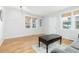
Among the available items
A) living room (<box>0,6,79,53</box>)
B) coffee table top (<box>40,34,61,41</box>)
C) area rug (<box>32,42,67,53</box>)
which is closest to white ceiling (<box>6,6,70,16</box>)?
living room (<box>0,6,79,53</box>)

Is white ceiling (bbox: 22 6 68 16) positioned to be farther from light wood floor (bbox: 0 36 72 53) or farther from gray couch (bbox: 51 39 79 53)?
gray couch (bbox: 51 39 79 53)

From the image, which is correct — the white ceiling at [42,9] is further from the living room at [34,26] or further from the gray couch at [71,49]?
the gray couch at [71,49]

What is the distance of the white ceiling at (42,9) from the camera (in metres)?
0.96

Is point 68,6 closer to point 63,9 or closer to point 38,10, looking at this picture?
point 63,9

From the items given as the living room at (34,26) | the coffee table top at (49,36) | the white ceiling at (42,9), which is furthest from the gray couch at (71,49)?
the white ceiling at (42,9)

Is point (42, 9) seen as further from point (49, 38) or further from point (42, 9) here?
point (49, 38)

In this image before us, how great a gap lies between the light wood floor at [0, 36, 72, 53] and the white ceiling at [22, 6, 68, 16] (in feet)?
→ 1.08

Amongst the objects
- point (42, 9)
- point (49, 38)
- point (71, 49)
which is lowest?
point (71, 49)

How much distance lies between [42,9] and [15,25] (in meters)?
0.40

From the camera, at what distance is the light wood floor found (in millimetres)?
926

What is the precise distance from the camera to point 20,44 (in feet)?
3.23

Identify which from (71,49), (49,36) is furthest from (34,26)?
(71,49)
